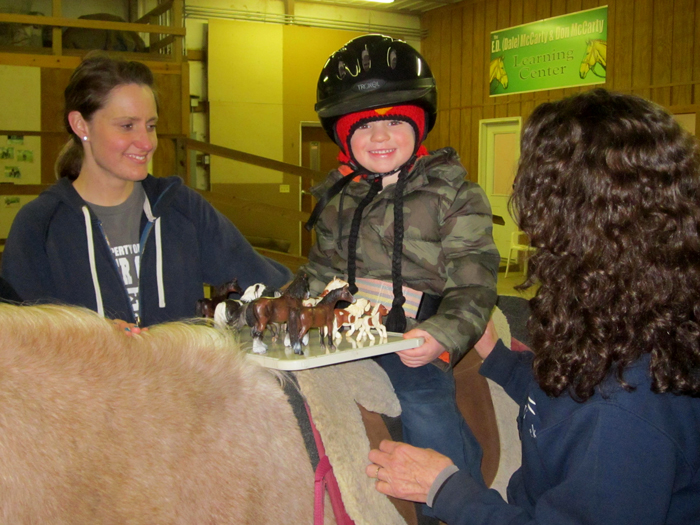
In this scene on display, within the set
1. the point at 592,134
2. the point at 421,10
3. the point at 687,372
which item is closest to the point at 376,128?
the point at 592,134

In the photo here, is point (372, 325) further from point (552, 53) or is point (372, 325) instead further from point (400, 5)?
point (400, 5)

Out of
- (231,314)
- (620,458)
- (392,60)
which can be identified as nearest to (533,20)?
(392,60)

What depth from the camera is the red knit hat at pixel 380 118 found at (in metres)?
1.80

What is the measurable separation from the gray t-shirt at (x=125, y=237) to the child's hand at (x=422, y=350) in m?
1.01

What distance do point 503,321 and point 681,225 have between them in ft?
3.99

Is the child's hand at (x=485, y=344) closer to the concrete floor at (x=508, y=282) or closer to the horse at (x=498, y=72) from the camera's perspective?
the concrete floor at (x=508, y=282)

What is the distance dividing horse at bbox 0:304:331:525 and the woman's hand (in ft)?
0.53

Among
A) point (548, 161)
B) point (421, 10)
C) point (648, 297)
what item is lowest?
point (648, 297)

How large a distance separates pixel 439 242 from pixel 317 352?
62 cm

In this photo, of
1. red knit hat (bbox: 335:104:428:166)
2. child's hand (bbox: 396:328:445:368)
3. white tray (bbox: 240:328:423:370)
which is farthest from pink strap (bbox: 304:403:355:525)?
red knit hat (bbox: 335:104:428:166)

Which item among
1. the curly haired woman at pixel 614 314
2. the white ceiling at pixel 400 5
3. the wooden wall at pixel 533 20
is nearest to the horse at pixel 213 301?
the curly haired woman at pixel 614 314

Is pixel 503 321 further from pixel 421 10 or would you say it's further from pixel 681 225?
pixel 421 10

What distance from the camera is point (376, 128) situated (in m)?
1.81

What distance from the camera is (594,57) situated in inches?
337
